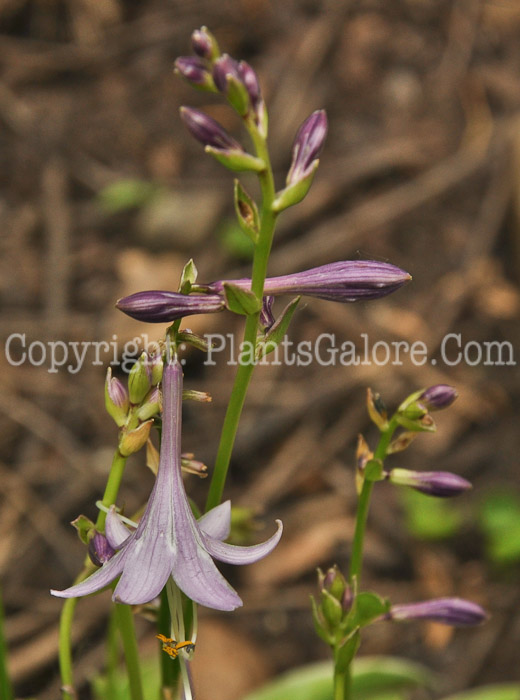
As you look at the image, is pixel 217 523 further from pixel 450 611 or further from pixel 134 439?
pixel 450 611

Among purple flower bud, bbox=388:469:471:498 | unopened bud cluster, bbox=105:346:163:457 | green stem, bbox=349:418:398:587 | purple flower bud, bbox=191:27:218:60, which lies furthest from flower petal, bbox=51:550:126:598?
purple flower bud, bbox=191:27:218:60

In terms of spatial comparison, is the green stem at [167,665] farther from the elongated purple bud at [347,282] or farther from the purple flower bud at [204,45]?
the purple flower bud at [204,45]

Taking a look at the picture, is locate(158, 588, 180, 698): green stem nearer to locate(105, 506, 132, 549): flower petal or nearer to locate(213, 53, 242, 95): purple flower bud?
locate(105, 506, 132, 549): flower petal

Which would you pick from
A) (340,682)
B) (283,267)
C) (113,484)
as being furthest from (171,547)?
(283,267)

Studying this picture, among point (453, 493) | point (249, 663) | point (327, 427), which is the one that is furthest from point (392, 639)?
point (453, 493)

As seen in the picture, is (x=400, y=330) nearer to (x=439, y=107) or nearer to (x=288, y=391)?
(x=288, y=391)
